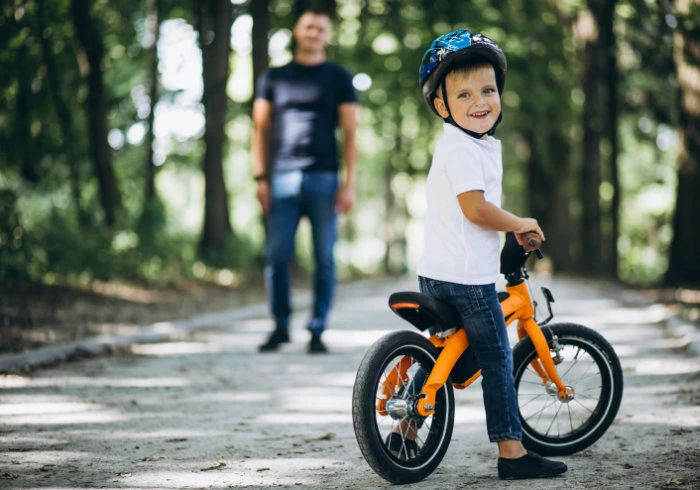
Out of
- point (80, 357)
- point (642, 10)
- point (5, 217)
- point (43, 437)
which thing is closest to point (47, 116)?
point (5, 217)

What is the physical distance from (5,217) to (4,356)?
321cm

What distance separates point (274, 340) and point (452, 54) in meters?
4.57

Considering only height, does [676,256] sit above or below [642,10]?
below

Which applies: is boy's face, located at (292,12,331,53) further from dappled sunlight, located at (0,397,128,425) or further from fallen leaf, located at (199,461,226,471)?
fallen leaf, located at (199,461,226,471)

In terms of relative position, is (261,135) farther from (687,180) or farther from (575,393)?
(687,180)

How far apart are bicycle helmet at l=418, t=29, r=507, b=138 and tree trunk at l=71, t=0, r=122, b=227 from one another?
485 inches

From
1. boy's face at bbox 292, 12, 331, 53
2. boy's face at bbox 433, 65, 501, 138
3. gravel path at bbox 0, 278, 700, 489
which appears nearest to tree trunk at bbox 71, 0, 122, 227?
gravel path at bbox 0, 278, 700, 489

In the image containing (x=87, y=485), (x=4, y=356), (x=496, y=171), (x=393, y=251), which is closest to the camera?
(x=87, y=485)

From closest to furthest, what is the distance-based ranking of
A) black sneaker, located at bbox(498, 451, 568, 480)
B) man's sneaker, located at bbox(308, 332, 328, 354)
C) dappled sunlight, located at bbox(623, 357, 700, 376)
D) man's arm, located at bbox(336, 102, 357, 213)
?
black sneaker, located at bbox(498, 451, 568, 480) < dappled sunlight, located at bbox(623, 357, 700, 376) < man's arm, located at bbox(336, 102, 357, 213) < man's sneaker, located at bbox(308, 332, 328, 354)

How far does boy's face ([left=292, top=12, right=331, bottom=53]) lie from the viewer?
299 inches

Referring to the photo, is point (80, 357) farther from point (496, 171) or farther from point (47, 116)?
point (47, 116)

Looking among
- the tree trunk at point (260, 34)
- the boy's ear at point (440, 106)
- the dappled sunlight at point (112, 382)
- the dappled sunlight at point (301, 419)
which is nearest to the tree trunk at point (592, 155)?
the tree trunk at point (260, 34)

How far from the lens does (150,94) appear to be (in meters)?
21.0

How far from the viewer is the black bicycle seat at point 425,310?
397cm
